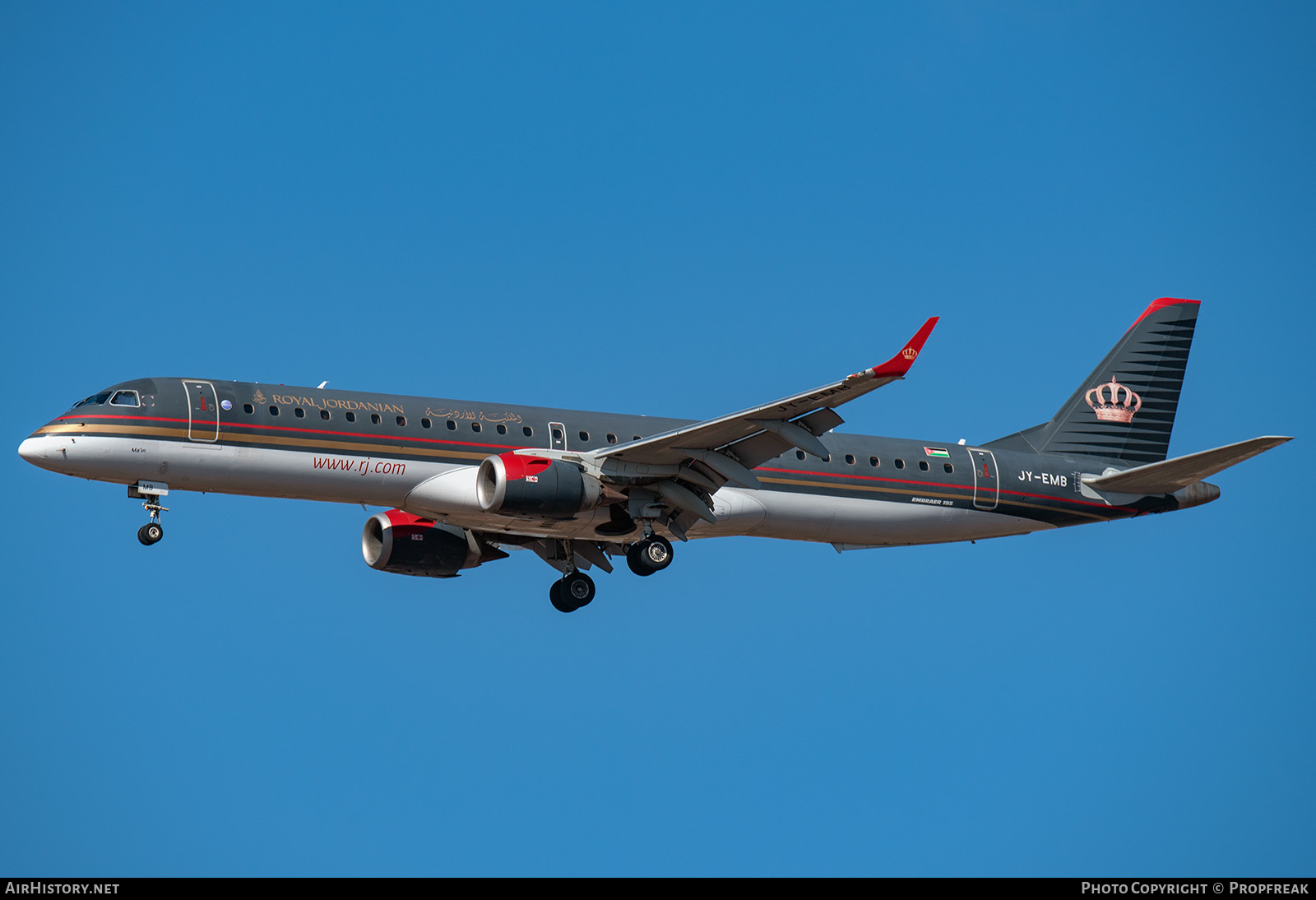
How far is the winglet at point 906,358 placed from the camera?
3138cm

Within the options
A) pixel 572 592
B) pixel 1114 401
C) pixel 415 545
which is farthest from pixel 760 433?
pixel 1114 401

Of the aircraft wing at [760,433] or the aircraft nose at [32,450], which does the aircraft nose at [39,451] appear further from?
the aircraft wing at [760,433]

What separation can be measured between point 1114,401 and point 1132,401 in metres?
Result: 0.56

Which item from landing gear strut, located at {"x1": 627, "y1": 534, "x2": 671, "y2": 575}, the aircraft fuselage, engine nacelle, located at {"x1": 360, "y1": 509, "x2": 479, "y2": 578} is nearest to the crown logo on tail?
the aircraft fuselage

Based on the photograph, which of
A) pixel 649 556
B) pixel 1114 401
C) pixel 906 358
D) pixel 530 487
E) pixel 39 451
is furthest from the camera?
pixel 1114 401

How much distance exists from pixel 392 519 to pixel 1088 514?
1822cm

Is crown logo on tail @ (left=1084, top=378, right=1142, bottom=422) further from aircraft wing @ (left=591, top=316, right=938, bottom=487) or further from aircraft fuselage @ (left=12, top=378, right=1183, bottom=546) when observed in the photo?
aircraft wing @ (left=591, top=316, right=938, bottom=487)

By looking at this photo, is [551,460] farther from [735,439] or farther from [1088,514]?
[1088,514]

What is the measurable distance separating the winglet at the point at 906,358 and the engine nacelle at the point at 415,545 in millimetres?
13788

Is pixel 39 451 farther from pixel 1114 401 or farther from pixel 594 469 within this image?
pixel 1114 401

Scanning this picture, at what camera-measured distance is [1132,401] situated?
44.8m

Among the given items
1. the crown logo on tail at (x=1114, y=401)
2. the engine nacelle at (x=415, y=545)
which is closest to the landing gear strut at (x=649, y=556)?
the engine nacelle at (x=415, y=545)

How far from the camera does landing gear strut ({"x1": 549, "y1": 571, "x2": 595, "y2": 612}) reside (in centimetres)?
4094
